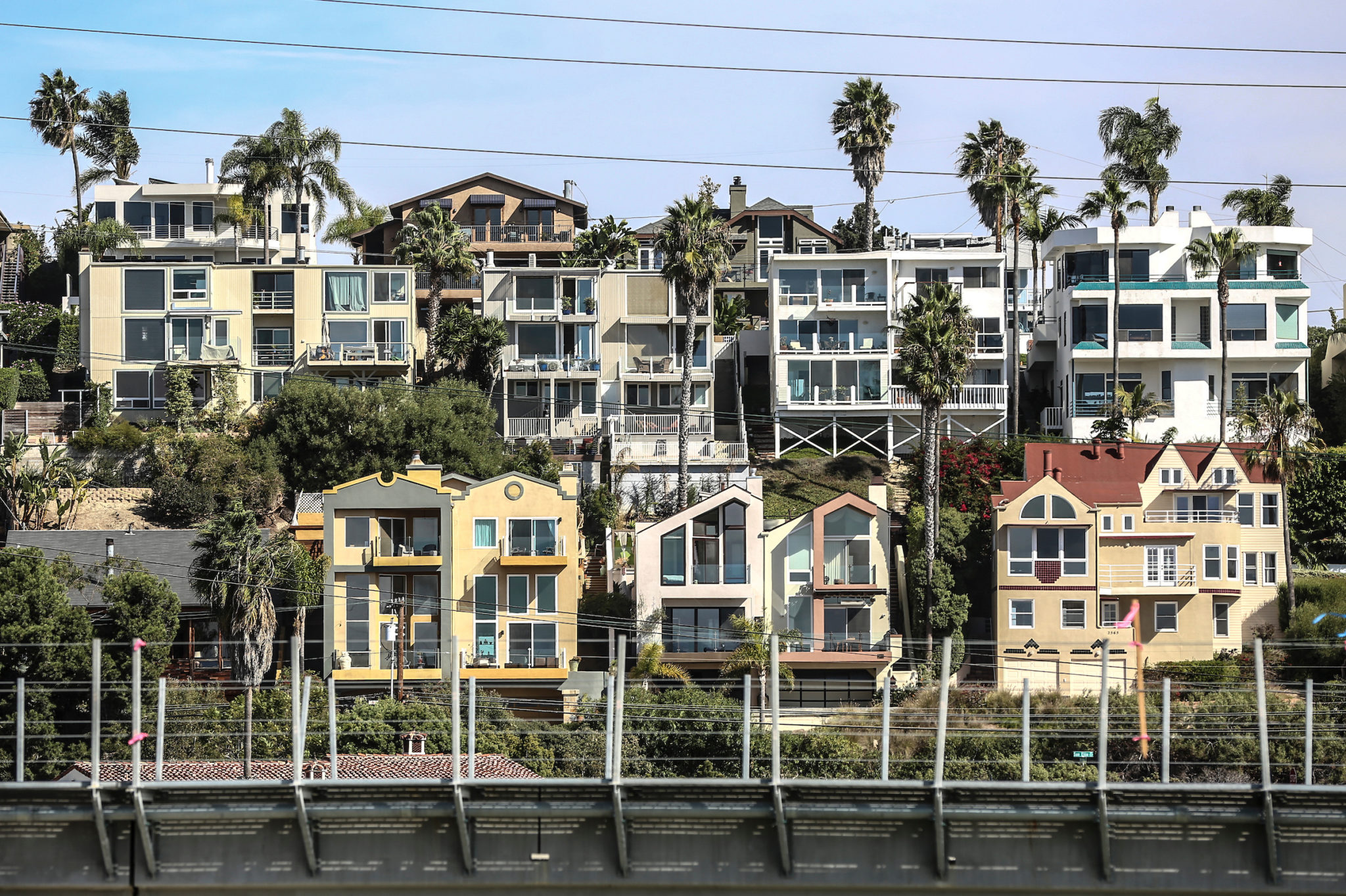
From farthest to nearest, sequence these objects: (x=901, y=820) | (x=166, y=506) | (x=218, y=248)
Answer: (x=218, y=248), (x=166, y=506), (x=901, y=820)

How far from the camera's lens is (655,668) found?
5012 centimetres

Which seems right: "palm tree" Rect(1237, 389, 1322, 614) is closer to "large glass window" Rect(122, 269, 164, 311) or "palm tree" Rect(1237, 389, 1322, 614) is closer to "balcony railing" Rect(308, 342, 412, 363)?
"balcony railing" Rect(308, 342, 412, 363)

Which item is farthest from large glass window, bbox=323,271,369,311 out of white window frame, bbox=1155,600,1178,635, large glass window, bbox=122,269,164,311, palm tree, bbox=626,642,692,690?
white window frame, bbox=1155,600,1178,635

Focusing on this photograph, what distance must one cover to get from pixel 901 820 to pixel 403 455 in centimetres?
4229

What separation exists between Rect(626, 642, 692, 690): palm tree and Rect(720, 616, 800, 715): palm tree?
1.40 m

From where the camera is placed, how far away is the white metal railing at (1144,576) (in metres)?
54.8

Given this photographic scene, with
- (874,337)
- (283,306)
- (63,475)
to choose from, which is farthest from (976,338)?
(63,475)

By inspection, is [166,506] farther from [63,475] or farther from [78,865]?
[78,865]

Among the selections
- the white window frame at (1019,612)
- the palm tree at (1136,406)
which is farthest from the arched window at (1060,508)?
the palm tree at (1136,406)

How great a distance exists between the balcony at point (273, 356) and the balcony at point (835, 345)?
21.7 meters

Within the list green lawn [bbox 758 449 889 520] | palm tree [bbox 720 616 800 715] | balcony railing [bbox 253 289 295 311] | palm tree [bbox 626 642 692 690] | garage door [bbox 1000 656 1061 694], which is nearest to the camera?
palm tree [bbox 626 642 692 690]

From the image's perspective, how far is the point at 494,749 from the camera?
39781 millimetres

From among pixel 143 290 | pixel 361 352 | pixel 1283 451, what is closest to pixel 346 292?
pixel 361 352

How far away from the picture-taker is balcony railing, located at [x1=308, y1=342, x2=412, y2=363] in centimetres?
7350
